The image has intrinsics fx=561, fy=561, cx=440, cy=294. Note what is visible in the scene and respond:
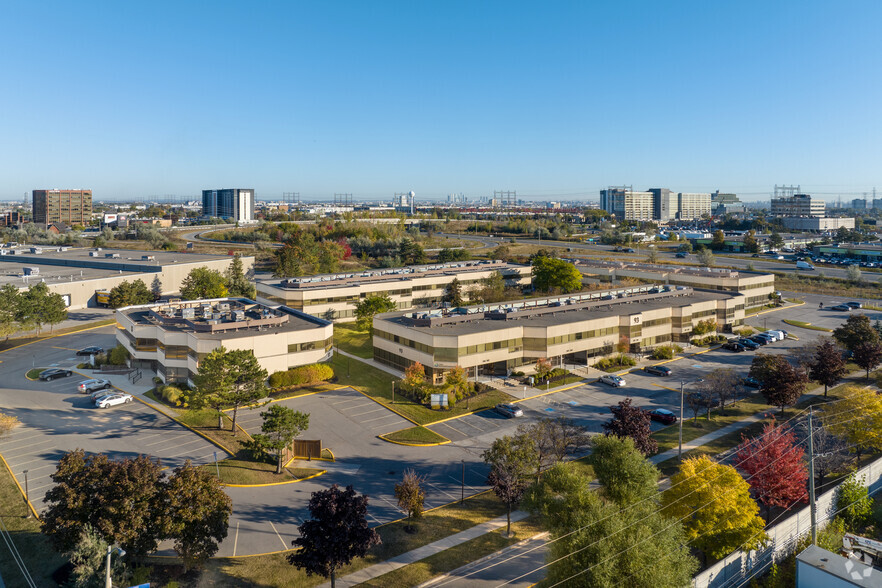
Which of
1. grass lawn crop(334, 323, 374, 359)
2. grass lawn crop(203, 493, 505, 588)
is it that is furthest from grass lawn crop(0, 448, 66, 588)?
grass lawn crop(334, 323, 374, 359)

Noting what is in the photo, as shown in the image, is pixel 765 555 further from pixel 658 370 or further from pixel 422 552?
pixel 658 370

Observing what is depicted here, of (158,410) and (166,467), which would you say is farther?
(158,410)

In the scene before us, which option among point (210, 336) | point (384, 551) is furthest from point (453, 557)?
point (210, 336)

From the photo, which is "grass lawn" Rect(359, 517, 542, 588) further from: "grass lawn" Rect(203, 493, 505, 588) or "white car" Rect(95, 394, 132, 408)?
"white car" Rect(95, 394, 132, 408)

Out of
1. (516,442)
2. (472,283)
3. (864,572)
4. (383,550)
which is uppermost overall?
(472,283)

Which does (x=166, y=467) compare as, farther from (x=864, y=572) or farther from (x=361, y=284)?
(x=361, y=284)

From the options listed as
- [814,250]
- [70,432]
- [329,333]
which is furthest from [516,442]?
[814,250]

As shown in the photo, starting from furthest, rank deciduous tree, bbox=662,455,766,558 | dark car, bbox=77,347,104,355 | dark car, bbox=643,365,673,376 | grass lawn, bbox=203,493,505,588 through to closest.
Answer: dark car, bbox=77,347,104,355, dark car, bbox=643,365,673,376, deciduous tree, bbox=662,455,766,558, grass lawn, bbox=203,493,505,588
